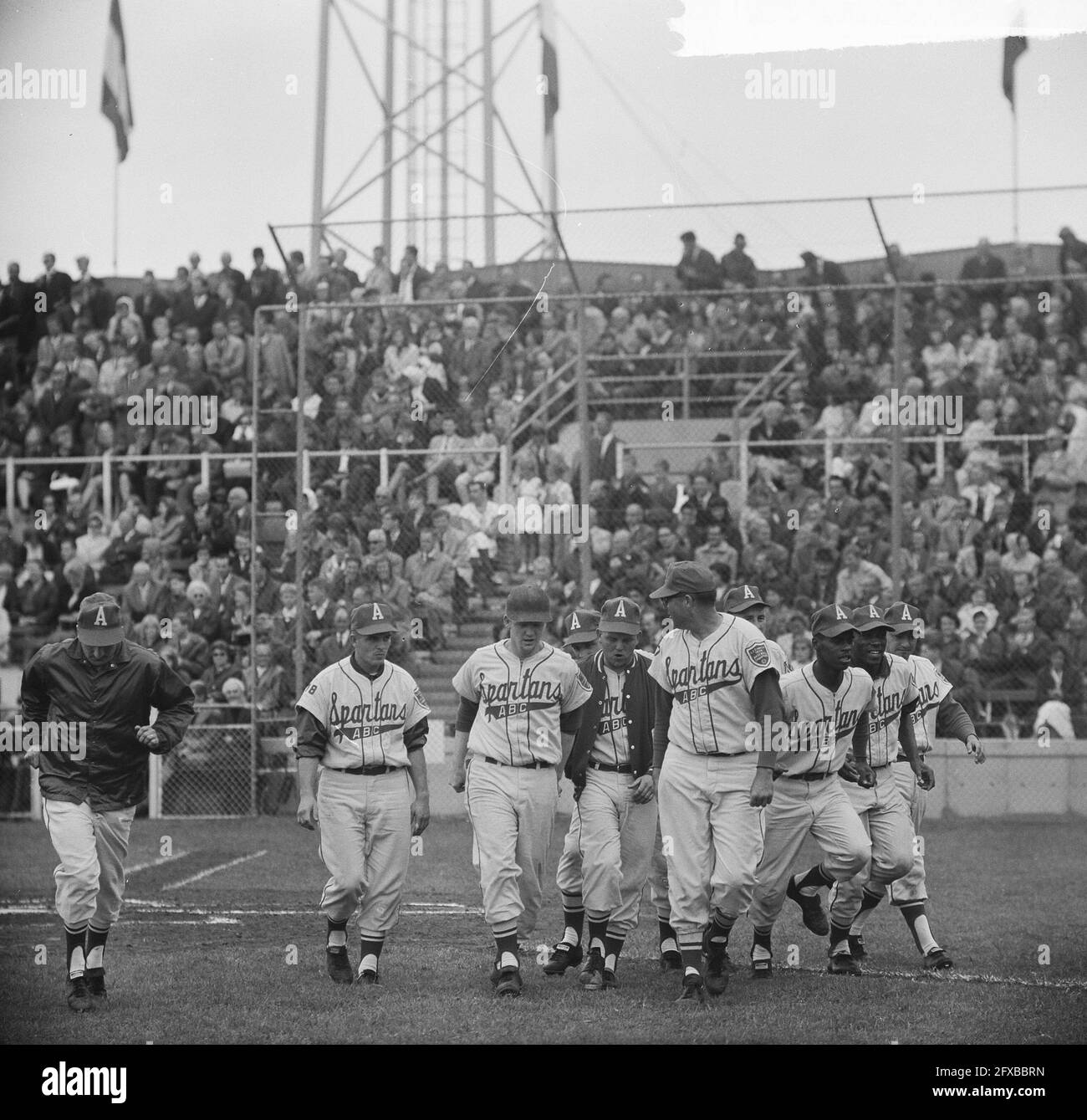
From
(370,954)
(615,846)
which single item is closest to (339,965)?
(370,954)

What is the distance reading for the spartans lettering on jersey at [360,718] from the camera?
9.09 meters

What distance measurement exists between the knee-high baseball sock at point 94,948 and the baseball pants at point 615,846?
2555 millimetres

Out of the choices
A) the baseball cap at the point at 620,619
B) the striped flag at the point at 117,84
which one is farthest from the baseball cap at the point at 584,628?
the striped flag at the point at 117,84

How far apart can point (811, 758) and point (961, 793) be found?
8754 millimetres

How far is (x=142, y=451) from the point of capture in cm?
2052

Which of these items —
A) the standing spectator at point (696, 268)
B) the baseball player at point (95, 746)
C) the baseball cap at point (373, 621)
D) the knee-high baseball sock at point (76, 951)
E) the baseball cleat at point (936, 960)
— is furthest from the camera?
the standing spectator at point (696, 268)

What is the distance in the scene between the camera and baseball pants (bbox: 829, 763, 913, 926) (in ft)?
31.3

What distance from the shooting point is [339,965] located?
8961 mm

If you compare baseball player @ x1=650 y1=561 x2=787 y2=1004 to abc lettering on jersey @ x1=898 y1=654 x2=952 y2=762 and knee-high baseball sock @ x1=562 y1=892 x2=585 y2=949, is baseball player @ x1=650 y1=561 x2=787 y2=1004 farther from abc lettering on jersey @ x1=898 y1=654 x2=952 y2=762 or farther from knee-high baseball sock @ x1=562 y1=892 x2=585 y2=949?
abc lettering on jersey @ x1=898 y1=654 x2=952 y2=762

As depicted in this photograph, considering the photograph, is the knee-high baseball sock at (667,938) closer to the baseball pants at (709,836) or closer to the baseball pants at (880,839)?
the baseball pants at (709,836)

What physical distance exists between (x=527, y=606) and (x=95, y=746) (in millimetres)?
2364

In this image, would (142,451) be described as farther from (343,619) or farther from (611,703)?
(611,703)

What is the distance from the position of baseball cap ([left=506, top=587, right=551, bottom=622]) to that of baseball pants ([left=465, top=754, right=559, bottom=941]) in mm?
804

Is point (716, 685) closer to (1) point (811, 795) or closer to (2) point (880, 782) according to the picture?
(1) point (811, 795)
